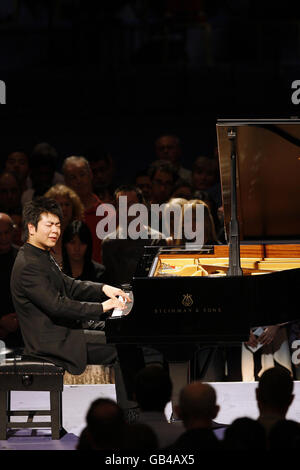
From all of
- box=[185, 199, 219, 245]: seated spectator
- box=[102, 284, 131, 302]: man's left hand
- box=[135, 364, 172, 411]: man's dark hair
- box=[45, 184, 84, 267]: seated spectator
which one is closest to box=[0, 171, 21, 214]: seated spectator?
box=[45, 184, 84, 267]: seated spectator

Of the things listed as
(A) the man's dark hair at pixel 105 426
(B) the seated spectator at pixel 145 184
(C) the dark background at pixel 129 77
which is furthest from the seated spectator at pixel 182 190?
(A) the man's dark hair at pixel 105 426

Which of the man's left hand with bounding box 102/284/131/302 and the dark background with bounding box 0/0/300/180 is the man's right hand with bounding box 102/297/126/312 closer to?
the man's left hand with bounding box 102/284/131/302

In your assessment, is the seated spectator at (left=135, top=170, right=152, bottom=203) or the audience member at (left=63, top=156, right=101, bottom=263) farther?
the seated spectator at (left=135, top=170, right=152, bottom=203)

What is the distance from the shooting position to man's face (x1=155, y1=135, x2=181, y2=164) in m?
7.39

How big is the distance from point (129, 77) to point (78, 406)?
4.22 metres

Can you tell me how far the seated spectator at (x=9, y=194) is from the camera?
676 centimetres

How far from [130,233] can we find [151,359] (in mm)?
856

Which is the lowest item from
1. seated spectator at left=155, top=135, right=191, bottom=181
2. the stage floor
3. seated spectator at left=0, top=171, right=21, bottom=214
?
the stage floor

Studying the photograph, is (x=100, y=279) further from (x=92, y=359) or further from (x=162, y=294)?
(x=162, y=294)

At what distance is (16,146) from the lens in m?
8.53

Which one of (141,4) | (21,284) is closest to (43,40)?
(141,4)

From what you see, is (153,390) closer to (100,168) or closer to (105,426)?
(105,426)

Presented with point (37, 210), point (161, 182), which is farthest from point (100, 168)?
point (37, 210)

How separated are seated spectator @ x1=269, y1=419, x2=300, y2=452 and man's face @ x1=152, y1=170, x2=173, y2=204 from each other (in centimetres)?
388
